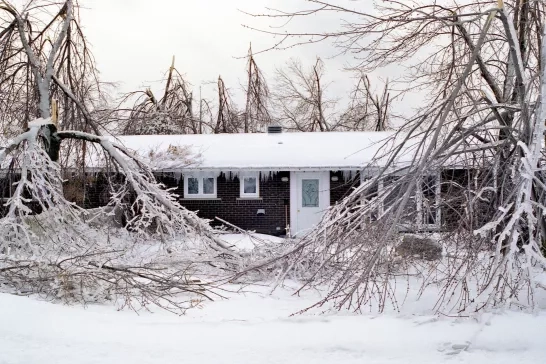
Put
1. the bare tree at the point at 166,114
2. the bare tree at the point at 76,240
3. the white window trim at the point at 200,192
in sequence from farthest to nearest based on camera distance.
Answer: the bare tree at the point at 166,114, the white window trim at the point at 200,192, the bare tree at the point at 76,240

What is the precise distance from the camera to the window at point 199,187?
20.0m

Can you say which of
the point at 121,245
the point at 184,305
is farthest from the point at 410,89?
the point at 121,245

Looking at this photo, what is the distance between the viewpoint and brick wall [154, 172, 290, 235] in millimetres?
19531

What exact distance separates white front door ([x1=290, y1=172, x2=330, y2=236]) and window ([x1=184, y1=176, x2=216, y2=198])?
112 inches

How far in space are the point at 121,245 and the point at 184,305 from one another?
226 inches

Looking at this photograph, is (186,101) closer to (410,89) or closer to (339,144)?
(339,144)

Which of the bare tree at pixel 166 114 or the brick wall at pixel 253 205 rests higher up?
the bare tree at pixel 166 114

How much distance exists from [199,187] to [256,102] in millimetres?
19265

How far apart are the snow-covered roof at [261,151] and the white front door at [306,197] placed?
621mm

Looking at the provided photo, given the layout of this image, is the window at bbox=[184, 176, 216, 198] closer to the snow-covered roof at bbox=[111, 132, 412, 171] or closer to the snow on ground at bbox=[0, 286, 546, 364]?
the snow-covered roof at bbox=[111, 132, 412, 171]

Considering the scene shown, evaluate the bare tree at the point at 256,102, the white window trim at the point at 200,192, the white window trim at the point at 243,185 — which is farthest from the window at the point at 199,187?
the bare tree at the point at 256,102

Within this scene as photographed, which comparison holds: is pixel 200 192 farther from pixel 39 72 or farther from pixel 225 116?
pixel 225 116

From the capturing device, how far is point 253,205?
64.5 feet

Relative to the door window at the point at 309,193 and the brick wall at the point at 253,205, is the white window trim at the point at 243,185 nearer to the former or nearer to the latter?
the brick wall at the point at 253,205
